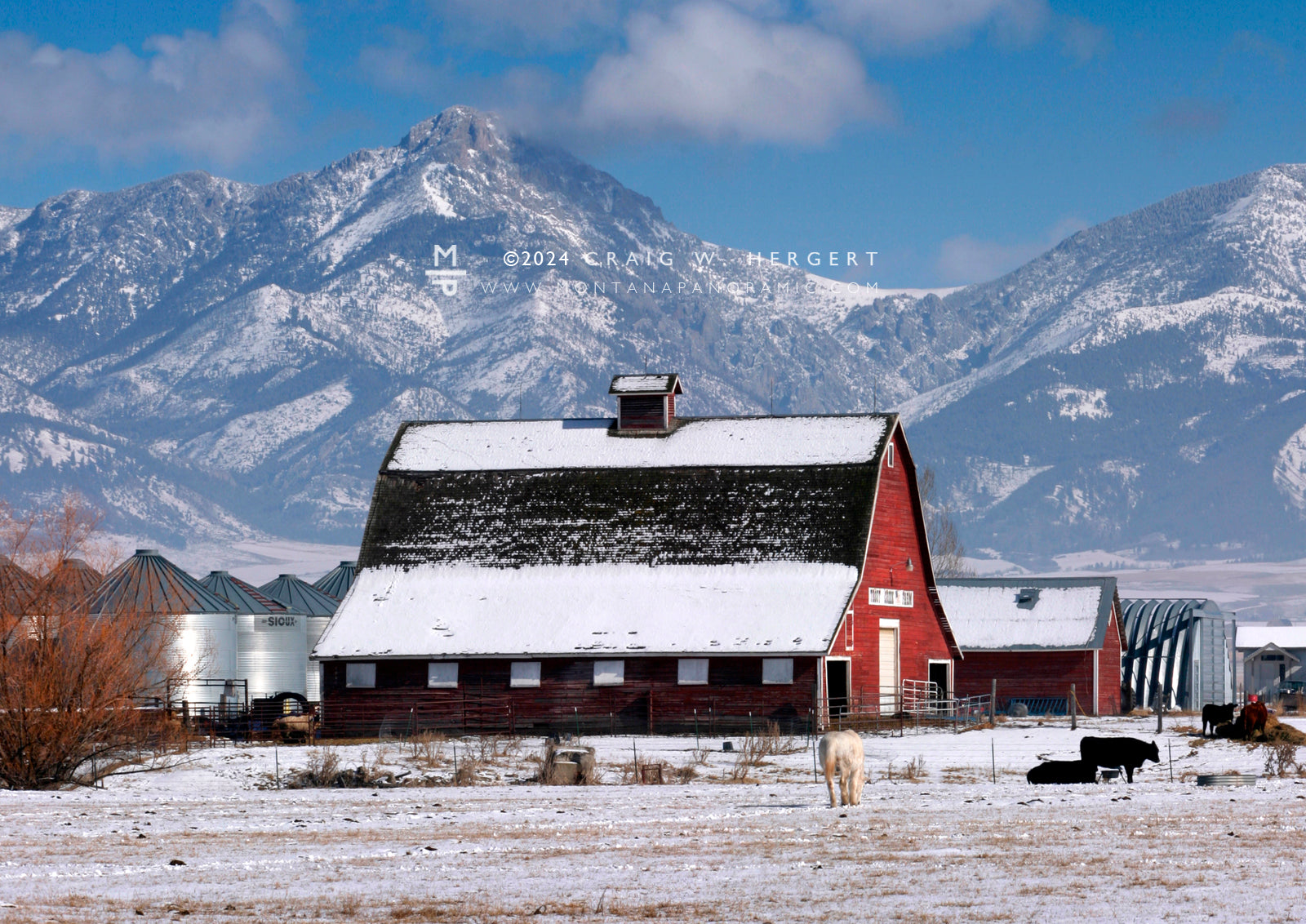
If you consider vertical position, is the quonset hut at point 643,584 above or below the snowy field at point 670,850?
above

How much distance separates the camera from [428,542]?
56.2 m

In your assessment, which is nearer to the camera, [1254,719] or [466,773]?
[466,773]

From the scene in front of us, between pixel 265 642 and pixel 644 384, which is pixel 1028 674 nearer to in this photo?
pixel 644 384

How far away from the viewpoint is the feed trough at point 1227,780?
3162cm

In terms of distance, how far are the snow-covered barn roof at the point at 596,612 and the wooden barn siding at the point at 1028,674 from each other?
2118 centimetres

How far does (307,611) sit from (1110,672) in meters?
32.1

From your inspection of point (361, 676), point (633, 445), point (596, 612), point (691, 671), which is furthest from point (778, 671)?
point (361, 676)

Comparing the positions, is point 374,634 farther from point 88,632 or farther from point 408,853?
point 408,853

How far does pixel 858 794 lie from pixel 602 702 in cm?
2281

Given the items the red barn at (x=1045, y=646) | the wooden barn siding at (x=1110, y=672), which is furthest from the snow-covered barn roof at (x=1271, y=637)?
the red barn at (x=1045, y=646)

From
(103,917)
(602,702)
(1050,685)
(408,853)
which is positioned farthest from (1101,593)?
(103,917)

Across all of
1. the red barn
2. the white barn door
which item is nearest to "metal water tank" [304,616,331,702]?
the red barn

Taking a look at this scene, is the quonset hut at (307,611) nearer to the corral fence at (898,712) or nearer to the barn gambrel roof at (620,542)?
the barn gambrel roof at (620,542)

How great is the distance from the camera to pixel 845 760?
28672 mm
